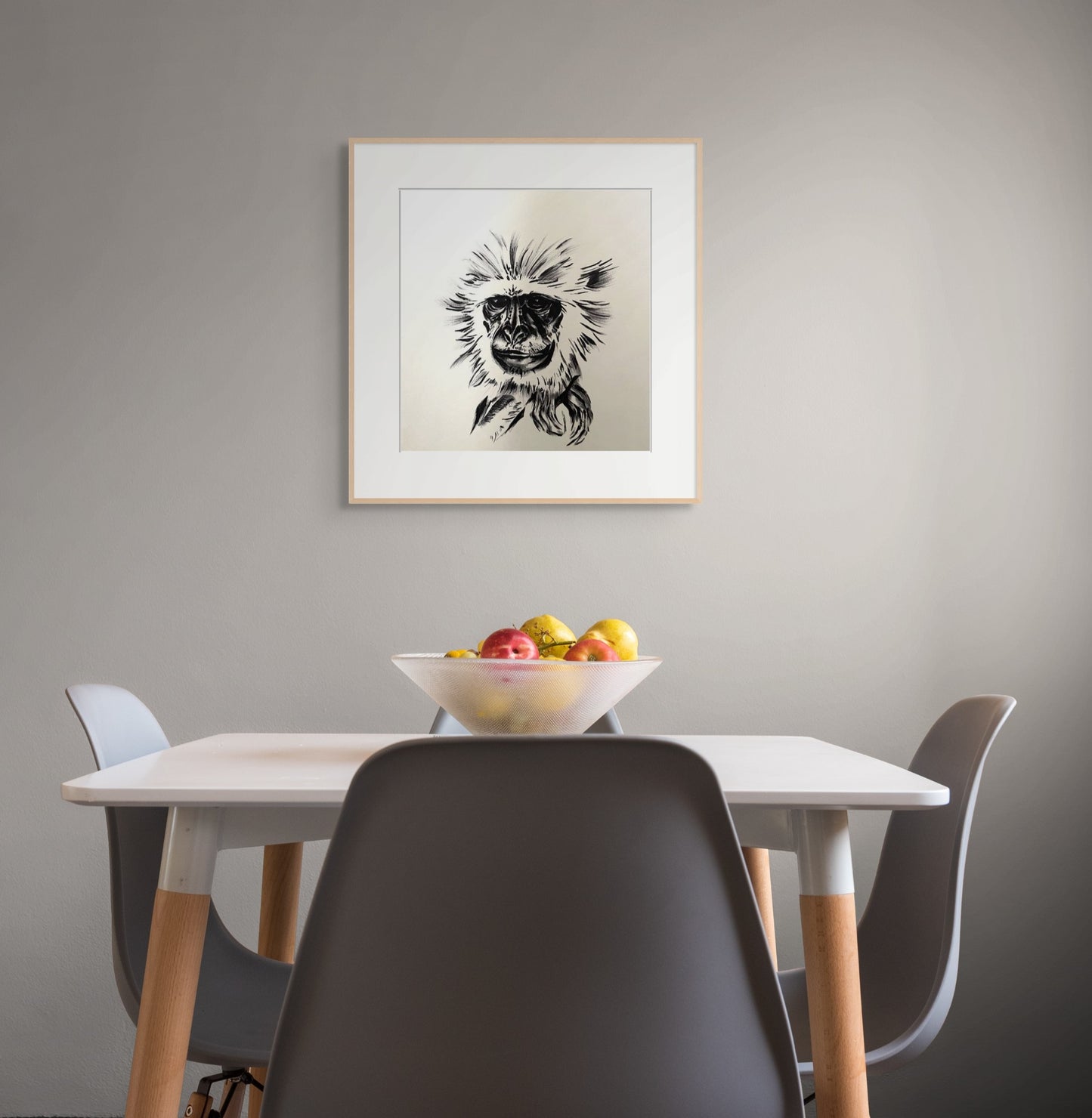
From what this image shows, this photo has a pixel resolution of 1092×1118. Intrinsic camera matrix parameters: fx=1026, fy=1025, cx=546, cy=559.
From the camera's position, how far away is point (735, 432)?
2258 millimetres

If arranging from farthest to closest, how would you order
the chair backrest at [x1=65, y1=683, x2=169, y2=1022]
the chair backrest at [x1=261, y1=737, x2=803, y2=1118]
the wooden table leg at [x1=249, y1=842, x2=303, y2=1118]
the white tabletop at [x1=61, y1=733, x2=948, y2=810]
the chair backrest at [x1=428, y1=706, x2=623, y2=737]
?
the chair backrest at [x1=428, y1=706, x2=623, y2=737], the wooden table leg at [x1=249, y1=842, x2=303, y2=1118], the chair backrest at [x1=65, y1=683, x2=169, y2=1022], the white tabletop at [x1=61, y1=733, x2=948, y2=810], the chair backrest at [x1=261, y1=737, x2=803, y2=1118]

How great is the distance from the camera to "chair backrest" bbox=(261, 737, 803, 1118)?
0.76 meters

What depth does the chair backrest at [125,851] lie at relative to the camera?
4.40ft

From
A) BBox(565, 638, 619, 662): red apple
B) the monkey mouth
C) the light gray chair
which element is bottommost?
the light gray chair

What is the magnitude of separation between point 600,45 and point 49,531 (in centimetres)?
162

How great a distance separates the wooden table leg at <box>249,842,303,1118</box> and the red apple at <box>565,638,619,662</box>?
0.66 m

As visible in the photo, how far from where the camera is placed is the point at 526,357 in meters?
2.26

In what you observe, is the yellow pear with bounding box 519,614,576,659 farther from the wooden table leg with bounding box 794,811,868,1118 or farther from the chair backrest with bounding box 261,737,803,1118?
the chair backrest with bounding box 261,737,803,1118

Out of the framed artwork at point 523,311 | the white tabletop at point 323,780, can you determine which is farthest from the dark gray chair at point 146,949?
the framed artwork at point 523,311

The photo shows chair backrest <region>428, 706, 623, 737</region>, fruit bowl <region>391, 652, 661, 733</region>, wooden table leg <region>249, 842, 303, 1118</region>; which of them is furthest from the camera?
chair backrest <region>428, 706, 623, 737</region>

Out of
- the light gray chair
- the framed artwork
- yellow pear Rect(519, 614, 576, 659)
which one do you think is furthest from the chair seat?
the framed artwork

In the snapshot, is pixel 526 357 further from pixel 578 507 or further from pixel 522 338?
pixel 578 507

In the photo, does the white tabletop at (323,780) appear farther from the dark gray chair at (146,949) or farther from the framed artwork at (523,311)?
the framed artwork at (523,311)

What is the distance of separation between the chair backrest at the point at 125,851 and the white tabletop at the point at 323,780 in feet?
0.36
